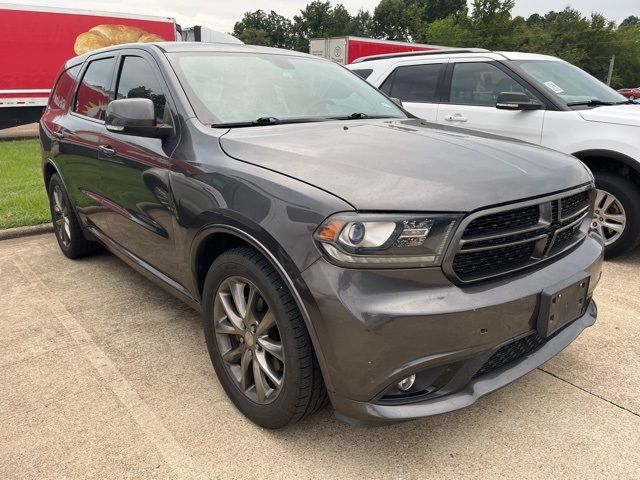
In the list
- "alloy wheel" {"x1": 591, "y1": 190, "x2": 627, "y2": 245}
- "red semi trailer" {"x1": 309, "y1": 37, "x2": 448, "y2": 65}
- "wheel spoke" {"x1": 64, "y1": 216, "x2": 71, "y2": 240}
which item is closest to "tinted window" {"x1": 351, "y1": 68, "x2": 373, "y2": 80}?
"alloy wheel" {"x1": 591, "y1": 190, "x2": 627, "y2": 245}

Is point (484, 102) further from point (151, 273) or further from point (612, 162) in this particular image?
point (151, 273)

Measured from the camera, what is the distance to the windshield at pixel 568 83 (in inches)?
195

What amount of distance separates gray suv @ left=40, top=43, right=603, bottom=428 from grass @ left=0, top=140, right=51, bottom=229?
10.7 ft

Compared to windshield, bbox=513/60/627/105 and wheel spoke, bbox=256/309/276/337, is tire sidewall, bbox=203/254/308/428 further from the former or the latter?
windshield, bbox=513/60/627/105

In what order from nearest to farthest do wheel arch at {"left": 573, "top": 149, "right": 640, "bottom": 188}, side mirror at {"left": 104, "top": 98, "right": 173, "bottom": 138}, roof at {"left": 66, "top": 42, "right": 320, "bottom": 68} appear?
side mirror at {"left": 104, "top": 98, "right": 173, "bottom": 138} → roof at {"left": 66, "top": 42, "right": 320, "bottom": 68} → wheel arch at {"left": 573, "top": 149, "right": 640, "bottom": 188}

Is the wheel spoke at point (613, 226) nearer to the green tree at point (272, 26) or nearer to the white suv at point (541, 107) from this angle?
the white suv at point (541, 107)

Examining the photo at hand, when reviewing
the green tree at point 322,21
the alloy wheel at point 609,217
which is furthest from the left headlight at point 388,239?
the green tree at point 322,21

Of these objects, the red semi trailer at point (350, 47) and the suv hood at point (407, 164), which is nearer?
the suv hood at point (407, 164)

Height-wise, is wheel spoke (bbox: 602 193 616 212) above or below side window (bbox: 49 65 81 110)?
below

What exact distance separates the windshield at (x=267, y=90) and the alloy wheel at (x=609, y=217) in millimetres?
2245

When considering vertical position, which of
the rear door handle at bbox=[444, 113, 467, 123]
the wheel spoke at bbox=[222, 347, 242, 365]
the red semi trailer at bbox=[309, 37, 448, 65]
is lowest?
the wheel spoke at bbox=[222, 347, 242, 365]

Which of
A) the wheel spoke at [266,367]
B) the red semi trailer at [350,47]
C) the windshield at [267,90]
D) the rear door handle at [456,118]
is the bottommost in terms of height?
the wheel spoke at [266,367]

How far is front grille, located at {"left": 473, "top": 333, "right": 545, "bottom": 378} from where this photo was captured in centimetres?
199

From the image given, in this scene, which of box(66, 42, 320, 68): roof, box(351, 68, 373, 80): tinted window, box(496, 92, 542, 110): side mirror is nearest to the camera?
box(66, 42, 320, 68): roof
